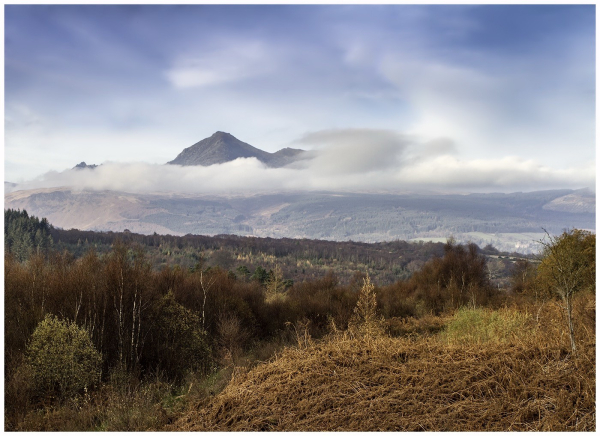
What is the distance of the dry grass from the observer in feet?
21.7

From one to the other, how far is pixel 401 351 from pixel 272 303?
27.6 meters

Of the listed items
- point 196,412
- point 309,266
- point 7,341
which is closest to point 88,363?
point 7,341

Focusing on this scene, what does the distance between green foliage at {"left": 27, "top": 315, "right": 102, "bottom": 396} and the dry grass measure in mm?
9152

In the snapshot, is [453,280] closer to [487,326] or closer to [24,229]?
[487,326]

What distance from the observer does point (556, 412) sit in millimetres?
6438

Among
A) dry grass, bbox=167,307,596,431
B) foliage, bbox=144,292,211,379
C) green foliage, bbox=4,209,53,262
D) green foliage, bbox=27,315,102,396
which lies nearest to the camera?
dry grass, bbox=167,307,596,431

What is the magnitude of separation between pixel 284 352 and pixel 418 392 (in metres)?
3.86

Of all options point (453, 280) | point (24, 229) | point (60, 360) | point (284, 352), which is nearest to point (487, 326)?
point (284, 352)

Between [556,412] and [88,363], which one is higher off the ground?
[556,412]

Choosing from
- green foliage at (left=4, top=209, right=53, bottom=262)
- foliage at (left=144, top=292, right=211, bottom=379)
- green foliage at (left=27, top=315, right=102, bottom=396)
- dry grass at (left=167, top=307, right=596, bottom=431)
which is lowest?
foliage at (left=144, top=292, right=211, bottom=379)

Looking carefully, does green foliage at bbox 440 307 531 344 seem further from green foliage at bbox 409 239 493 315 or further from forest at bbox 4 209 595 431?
green foliage at bbox 409 239 493 315

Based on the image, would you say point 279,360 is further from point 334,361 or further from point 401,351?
point 401,351

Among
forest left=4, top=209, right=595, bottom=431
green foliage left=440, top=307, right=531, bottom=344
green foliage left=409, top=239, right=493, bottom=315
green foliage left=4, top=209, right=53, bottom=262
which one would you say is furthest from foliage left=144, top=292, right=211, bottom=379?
green foliage left=4, top=209, right=53, bottom=262

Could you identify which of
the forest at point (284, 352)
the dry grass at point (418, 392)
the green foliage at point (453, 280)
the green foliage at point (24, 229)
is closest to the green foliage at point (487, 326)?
the forest at point (284, 352)
